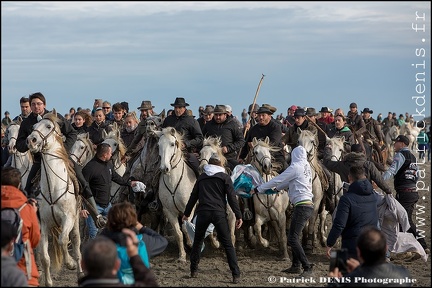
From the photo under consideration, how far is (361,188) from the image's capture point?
997cm

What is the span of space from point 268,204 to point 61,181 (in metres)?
3.99

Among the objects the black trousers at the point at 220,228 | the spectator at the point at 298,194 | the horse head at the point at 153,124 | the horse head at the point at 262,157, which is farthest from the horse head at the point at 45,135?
the horse head at the point at 262,157

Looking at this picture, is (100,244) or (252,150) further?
(252,150)

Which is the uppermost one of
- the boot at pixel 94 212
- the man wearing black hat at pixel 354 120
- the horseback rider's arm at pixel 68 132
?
the man wearing black hat at pixel 354 120

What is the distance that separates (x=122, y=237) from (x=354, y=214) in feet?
11.6

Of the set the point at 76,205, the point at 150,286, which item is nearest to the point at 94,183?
the point at 76,205

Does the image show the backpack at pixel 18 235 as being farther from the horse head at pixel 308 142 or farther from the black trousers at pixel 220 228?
the horse head at pixel 308 142

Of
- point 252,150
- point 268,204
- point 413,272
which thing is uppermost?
point 252,150

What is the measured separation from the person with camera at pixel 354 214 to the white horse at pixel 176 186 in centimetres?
459

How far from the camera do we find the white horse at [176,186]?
14031 millimetres

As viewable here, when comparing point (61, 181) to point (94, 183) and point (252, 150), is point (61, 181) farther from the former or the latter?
point (252, 150)

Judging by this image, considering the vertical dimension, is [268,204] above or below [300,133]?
below

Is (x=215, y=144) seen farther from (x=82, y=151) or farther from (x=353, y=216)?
(x=353, y=216)

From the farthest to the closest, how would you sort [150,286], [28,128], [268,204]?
[268,204] < [28,128] < [150,286]
